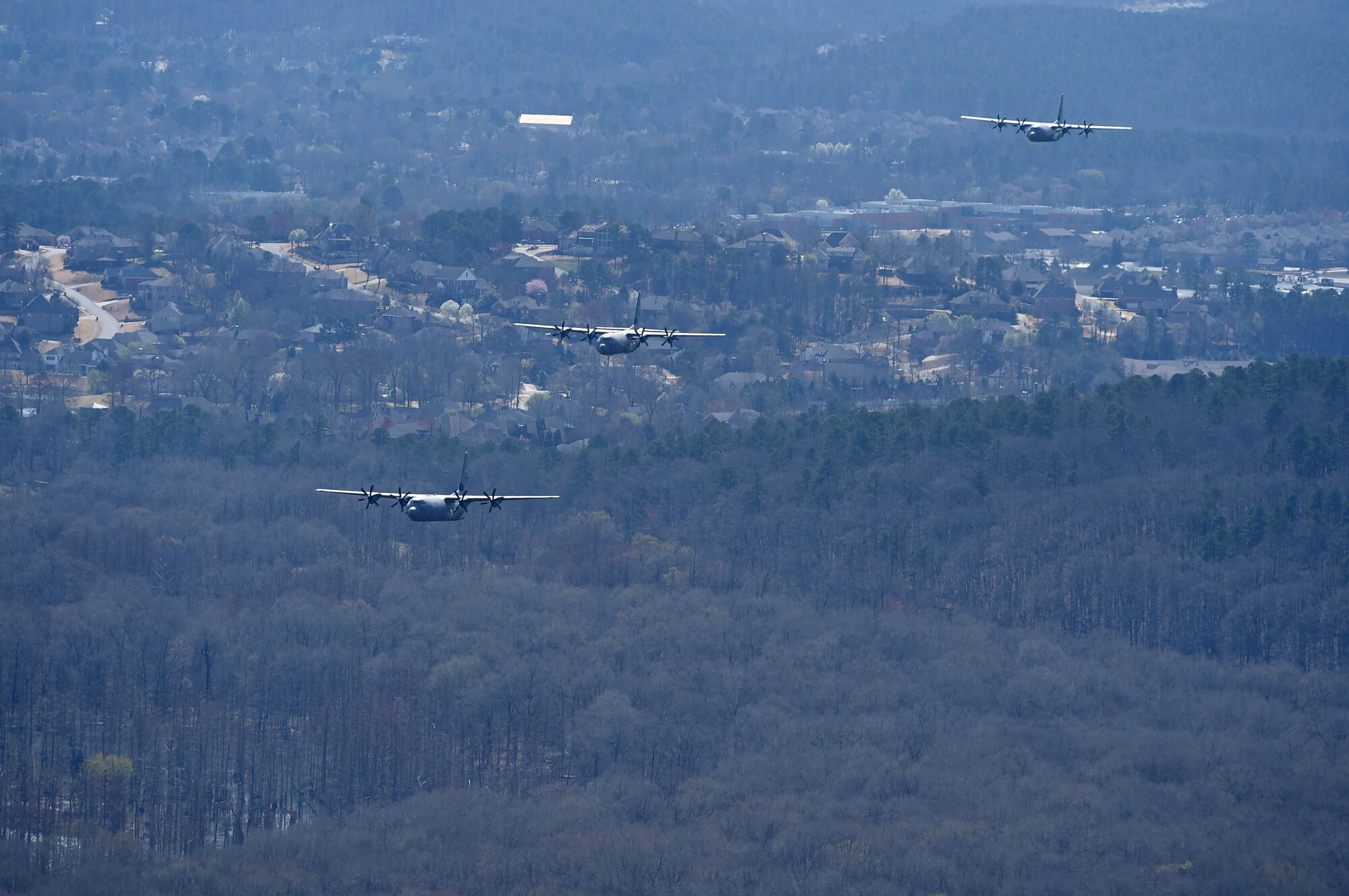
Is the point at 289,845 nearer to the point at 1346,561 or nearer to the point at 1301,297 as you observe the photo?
the point at 1346,561

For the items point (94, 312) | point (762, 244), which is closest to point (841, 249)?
point (762, 244)

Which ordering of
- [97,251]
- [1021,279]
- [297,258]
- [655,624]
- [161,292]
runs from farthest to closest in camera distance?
[1021,279], [297,258], [97,251], [161,292], [655,624]

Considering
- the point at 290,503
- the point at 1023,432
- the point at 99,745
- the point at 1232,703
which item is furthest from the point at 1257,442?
Result: the point at 99,745

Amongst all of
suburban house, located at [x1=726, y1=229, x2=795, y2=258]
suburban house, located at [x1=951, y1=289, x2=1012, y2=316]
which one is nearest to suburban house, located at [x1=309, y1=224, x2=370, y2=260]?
suburban house, located at [x1=726, y1=229, x2=795, y2=258]

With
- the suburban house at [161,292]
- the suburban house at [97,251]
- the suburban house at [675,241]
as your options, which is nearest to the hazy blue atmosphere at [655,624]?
the suburban house at [161,292]

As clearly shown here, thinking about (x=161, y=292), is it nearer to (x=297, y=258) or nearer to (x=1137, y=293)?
(x=297, y=258)

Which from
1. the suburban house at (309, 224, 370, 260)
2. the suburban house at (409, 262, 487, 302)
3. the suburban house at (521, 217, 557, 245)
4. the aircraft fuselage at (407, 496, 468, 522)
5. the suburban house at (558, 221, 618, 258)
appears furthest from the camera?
the suburban house at (521, 217, 557, 245)

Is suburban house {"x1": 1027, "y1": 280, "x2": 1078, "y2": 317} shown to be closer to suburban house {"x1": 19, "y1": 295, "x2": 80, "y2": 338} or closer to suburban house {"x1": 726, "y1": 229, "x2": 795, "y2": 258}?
suburban house {"x1": 726, "y1": 229, "x2": 795, "y2": 258}
